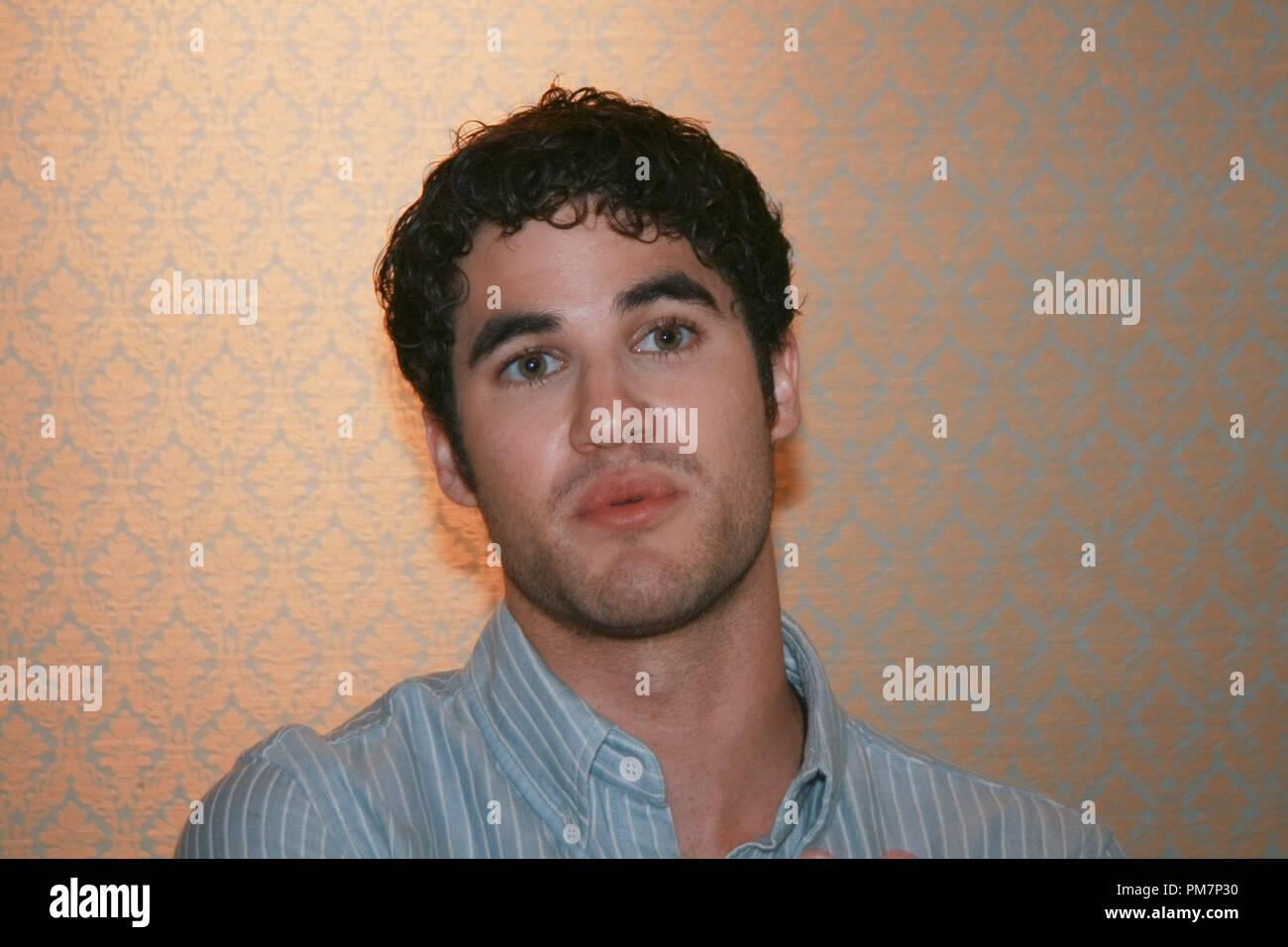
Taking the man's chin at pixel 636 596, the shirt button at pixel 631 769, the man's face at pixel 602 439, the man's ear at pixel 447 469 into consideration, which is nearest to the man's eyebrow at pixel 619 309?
the man's face at pixel 602 439

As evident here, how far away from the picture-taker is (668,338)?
1461mm

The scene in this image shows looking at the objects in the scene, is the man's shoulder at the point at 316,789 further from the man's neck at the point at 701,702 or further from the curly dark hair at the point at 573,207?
the curly dark hair at the point at 573,207

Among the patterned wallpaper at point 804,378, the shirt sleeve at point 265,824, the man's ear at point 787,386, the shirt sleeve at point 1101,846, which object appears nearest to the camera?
the shirt sleeve at point 265,824

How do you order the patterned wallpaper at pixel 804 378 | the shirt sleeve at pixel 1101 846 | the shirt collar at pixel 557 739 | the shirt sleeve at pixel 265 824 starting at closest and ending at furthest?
the shirt sleeve at pixel 265 824
the shirt collar at pixel 557 739
the shirt sleeve at pixel 1101 846
the patterned wallpaper at pixel 804 378

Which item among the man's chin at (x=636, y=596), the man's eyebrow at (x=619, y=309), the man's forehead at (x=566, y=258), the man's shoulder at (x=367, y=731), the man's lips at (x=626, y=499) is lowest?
the man's shoulder at (x=367, y=731)

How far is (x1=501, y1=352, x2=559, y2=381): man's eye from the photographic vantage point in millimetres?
1444

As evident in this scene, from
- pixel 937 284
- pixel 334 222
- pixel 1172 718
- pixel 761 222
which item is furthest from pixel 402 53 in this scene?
pixel 1172 718

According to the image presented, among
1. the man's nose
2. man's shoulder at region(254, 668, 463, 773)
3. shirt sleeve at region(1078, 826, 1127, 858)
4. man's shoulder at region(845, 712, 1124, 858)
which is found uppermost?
the man's nose

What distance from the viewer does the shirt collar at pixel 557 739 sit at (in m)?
1.37

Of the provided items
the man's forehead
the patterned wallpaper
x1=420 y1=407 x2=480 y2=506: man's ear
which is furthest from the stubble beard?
the patterned wallpaper

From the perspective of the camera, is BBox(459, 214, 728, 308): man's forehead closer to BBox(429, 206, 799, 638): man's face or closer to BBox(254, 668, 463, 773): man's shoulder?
BBox(429, 206, 799, 638): man's face

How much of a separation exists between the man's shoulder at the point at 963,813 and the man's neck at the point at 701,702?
0.44 ft
